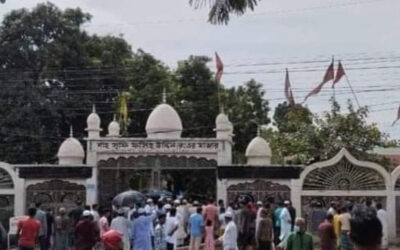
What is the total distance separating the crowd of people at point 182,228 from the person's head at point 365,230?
9.43 m

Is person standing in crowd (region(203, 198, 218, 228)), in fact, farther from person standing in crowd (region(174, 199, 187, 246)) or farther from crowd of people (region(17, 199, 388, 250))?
person standing in crowd (region(174, 199, 187, 246))

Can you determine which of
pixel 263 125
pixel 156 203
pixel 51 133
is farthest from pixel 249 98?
pixel 156 203

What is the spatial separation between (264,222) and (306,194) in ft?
33.8

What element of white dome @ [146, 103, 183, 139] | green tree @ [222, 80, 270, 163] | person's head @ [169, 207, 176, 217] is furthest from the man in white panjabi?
green tree @ [222, 80, 270, 163]

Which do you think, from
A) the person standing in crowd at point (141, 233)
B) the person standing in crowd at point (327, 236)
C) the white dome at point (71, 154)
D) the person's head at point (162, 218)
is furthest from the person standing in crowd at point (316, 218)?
the white dome at point (71, 154)

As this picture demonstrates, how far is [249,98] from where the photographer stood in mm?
51250

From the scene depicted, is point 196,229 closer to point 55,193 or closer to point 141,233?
point 141,233

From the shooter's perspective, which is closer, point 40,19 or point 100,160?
point 100,160

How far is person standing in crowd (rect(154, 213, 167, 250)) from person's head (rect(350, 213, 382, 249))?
1638cm

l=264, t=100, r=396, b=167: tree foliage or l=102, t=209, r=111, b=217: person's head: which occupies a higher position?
l=264, t=100, r=396, b=167: tree foliage

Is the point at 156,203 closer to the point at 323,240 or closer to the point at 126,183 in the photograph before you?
the point at 323,240

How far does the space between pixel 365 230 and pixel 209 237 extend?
18052mm

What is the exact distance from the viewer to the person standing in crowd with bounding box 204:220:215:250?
2211cm

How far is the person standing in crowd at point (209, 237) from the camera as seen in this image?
22109mm
